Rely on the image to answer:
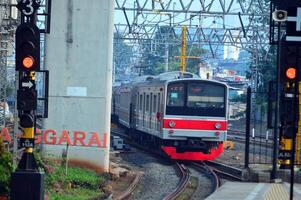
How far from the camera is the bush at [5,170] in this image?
13.2 m

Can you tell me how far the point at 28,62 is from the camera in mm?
11719

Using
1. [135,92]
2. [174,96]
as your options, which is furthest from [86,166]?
[135,92]

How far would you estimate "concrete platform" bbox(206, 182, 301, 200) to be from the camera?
14.4 m

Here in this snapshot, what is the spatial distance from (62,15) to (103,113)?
263cm

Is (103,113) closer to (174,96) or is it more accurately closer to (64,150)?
(64,150)

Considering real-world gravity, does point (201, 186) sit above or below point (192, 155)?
below

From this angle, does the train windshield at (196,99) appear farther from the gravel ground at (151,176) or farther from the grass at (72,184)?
the grass at (72,184)

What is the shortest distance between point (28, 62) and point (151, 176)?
956 cm

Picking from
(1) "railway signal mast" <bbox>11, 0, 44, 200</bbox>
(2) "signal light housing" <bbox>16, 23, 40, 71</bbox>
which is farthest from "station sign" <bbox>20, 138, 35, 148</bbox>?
(2) "signal light housing" <bbox>16, 23, 40, 71</bbox>

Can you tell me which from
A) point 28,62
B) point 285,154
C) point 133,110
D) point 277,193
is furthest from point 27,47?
point 133,110

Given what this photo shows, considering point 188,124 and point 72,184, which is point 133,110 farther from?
point 72,184

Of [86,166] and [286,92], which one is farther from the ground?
[286,92]

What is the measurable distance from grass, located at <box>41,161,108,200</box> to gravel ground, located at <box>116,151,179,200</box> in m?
0.85

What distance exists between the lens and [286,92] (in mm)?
13383
